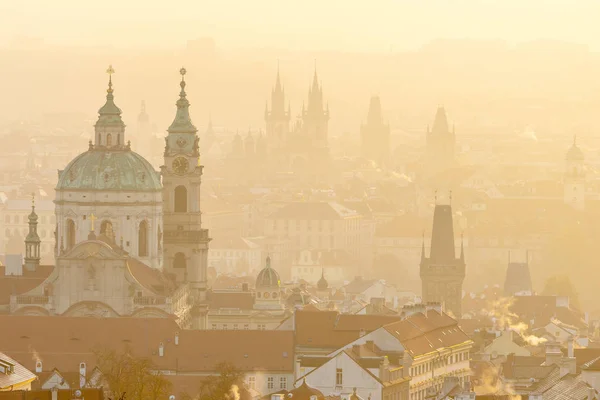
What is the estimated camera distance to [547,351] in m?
103

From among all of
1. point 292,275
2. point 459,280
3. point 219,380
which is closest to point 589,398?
point 219,380

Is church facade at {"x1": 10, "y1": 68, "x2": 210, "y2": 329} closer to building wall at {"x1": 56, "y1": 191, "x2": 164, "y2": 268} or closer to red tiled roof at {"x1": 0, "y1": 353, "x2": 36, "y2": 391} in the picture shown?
building wall at {"x1": 56, "y1": 191, "x2": 164, "y2": 268}

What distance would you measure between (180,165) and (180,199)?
1.36 m

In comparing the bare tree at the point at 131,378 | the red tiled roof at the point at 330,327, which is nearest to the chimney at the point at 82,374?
the bare tree at the point at 131,378

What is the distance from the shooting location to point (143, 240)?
114 metres

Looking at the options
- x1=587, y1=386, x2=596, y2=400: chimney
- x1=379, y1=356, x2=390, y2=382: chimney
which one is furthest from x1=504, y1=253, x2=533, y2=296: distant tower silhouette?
x1=587, y1=386, x2=596, y2=400: chimney

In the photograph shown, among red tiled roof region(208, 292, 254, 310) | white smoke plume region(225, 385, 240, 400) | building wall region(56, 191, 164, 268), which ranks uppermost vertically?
building wall region(56, 191, 164, 268)

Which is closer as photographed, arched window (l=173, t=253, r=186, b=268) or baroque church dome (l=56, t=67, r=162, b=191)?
baroque church dome (l=56, t=67, r=162, b=191)

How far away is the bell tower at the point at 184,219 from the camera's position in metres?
117

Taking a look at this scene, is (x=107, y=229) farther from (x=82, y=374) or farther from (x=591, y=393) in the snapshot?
(x=591, y=393)

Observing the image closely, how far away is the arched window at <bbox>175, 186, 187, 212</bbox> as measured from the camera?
11756cm

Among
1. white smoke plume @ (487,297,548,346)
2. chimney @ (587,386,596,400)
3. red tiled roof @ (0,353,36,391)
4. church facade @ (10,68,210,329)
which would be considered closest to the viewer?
red tiled roof @ (0,353,36,391)

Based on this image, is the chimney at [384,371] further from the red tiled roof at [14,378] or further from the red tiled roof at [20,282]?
the red tiled roof at [14,378]

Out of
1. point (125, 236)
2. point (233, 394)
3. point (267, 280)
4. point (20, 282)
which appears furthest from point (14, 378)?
point (267, 280)
